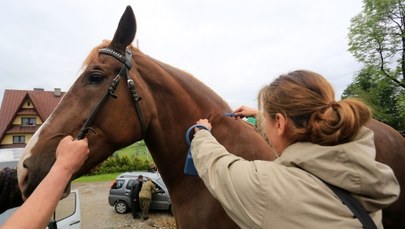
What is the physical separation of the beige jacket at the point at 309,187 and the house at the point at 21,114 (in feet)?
143

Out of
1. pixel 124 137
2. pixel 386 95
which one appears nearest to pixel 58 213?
pixel 124 137

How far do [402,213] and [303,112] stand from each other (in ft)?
9.74

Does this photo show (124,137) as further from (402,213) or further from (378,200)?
(402,213)

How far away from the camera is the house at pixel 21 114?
39094 millimetres

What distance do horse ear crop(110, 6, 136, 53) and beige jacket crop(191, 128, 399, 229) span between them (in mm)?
1364

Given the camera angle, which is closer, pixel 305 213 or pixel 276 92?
pixel 305 213

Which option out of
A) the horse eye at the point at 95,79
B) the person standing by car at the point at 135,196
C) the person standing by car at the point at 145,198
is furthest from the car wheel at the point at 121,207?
the horse eye at the point at 95,79

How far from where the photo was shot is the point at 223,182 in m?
1.34

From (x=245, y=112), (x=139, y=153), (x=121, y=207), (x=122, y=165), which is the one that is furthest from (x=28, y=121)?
(x=245, y=112)

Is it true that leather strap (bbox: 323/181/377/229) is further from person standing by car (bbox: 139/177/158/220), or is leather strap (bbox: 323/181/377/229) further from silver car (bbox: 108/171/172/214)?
silver car (bbox: 108/171/172/214)

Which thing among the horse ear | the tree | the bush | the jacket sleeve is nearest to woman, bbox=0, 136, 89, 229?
the jacket sleeve

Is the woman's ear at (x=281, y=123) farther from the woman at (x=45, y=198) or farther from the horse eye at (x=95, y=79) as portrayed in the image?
the horse eye at (x=95, y=79)

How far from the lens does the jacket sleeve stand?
4.05 feet

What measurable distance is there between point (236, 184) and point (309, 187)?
0.30 meters
